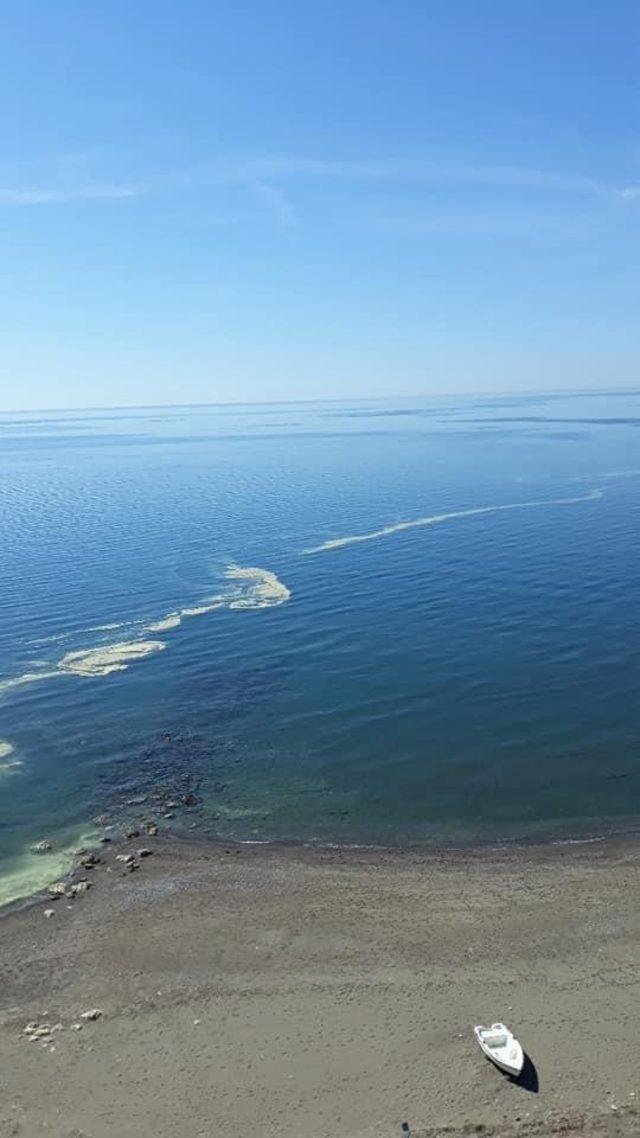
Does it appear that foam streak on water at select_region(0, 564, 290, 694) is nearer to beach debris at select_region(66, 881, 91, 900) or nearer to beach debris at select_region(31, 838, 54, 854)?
beach debris at select_region(31, 838, 54, 854)

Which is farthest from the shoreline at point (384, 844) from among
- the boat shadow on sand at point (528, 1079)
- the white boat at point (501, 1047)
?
the boat shadow on sand at point (528, 1079)

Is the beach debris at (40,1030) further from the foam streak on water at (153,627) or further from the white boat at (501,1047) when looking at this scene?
the foam streak on water at (153,627)

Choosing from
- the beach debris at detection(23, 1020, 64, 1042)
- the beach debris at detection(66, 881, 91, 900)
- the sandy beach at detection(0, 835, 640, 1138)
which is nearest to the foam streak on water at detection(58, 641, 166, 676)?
the sandy beach at detection(0, 835, 640, 1138)

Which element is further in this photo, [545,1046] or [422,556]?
[422,556]

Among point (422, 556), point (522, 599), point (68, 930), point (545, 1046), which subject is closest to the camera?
point (545, 1046)

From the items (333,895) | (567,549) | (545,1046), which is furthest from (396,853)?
(567,549)

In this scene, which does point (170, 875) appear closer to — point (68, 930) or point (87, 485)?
point (68, 930)
